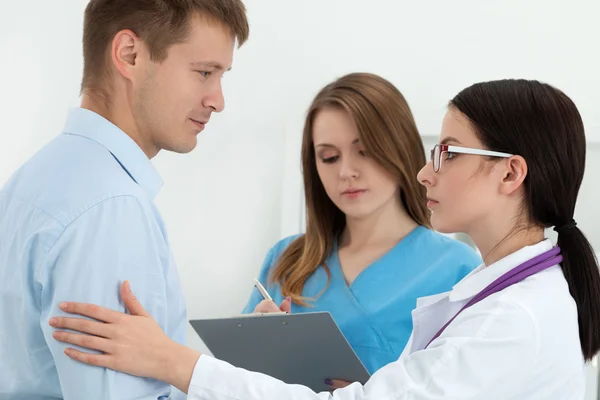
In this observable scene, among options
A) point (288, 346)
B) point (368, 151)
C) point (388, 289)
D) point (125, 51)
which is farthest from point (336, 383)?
point (125, 51)

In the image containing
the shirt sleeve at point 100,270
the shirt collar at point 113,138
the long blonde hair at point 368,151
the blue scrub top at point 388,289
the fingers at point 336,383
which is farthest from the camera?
the long blonde hair at point 368,151

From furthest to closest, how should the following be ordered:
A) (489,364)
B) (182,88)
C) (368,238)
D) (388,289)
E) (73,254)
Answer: (368,238) < (388,289) < (182,88) < (489,364) < (73,254)

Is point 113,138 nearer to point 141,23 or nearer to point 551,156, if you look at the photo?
point 141,23

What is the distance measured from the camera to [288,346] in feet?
5.48

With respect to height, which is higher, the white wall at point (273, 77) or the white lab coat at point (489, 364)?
the white wall at point (273, 77)

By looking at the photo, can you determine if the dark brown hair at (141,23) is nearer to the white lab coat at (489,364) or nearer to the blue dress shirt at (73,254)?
the blue dress shirt at (73,254)

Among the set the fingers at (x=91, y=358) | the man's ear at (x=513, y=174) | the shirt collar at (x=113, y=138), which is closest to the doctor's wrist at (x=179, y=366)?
the fingers at (x=91, y=358)

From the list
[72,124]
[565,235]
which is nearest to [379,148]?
[565,235]

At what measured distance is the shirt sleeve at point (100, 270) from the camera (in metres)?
1.07

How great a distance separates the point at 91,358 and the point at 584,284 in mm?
738

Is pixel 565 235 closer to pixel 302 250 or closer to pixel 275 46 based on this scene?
pixel 302 250

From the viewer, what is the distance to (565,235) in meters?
1.34

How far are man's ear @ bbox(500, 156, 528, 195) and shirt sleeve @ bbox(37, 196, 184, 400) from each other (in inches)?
21.7

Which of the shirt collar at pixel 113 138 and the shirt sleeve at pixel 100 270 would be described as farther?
the shirt collar at pixel 113 138
